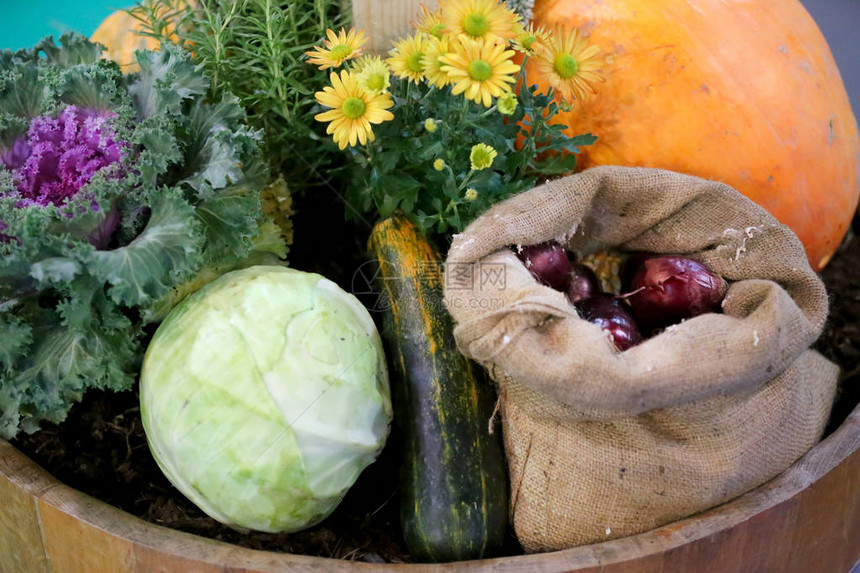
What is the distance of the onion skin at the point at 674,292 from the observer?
138 centimetres

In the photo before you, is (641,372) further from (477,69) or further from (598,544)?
(477,69)

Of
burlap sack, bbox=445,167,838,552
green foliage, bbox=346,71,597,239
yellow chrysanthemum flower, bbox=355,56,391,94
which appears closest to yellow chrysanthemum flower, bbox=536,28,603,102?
green foliage, bbox=346,71,597,239

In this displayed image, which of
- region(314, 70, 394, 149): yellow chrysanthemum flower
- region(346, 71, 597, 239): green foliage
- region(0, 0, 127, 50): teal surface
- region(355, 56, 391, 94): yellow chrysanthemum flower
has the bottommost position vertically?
region(346, 71, 597, 239): green foliage

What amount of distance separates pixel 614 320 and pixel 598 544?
41 cm

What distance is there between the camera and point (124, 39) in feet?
6.37

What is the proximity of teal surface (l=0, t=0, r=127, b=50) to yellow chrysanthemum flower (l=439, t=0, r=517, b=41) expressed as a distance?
1881 mm

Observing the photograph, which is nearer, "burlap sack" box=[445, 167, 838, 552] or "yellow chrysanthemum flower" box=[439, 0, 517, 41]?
"burlap sack" box=[445, 167, 838, 552]

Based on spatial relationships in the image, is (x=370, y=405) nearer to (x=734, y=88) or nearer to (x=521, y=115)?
(x=521, y=115)

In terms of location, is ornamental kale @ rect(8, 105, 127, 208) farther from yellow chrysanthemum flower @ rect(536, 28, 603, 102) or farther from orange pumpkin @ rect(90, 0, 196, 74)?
yellow chrysanthemum flower @ rect(536, 28, 603, 102)

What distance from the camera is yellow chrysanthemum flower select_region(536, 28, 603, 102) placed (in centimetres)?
141

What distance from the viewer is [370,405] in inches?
55.0

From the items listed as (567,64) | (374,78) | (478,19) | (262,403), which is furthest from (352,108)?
(262,403)

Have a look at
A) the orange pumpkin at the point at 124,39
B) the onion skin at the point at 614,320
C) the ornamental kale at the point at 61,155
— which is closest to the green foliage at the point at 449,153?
the onion skin at the point at 614,320

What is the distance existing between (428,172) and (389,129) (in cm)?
14
